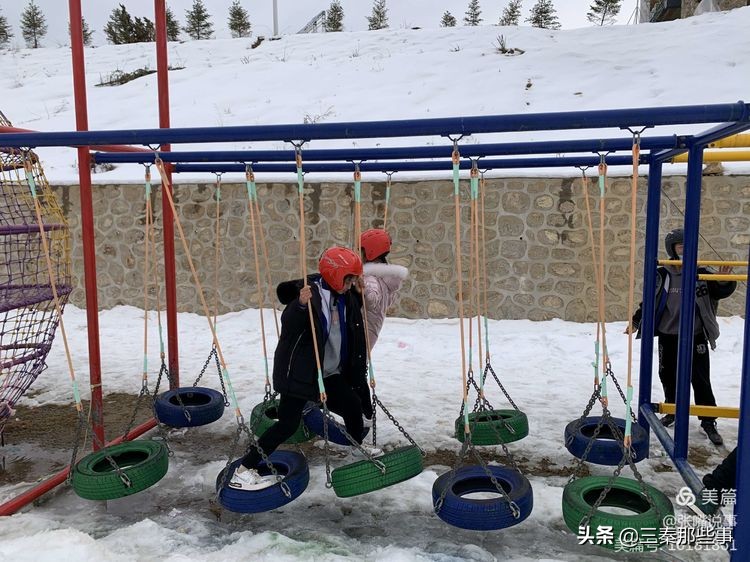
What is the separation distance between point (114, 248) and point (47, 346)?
453 centimetres

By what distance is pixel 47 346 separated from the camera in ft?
13.7

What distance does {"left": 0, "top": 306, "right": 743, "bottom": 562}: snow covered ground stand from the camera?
2.81m

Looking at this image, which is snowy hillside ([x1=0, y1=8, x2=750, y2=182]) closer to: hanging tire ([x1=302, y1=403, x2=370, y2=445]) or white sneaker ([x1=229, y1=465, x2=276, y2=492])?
hanging tire ([x1=302, y1=403, x2=370, y2=445])

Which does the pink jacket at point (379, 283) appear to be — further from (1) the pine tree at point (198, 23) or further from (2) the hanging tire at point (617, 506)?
(1) the pine tree at point (198, 23)

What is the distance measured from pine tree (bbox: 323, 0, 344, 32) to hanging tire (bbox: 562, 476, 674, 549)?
23.9 metres

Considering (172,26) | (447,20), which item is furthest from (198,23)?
(447,20)

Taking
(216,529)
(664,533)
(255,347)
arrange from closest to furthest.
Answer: (664,533)
(216,529)
(255,347)

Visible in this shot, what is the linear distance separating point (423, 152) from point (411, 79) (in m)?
9.38

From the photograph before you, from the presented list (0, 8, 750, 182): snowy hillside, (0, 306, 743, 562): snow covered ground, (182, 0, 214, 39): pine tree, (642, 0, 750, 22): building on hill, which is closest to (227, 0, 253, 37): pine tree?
(182, 0, 214, 39): pine tree

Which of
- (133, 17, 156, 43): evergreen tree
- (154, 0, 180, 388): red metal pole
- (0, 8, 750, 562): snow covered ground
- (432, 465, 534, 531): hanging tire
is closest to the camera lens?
(432, 465, 534, 531): hanging tire

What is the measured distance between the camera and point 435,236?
7457mm

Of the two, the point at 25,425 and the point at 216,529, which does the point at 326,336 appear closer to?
the point at 216,529

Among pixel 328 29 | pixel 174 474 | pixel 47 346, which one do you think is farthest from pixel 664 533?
pixel 328 29

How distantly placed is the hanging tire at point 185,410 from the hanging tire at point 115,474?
1.49 ft
